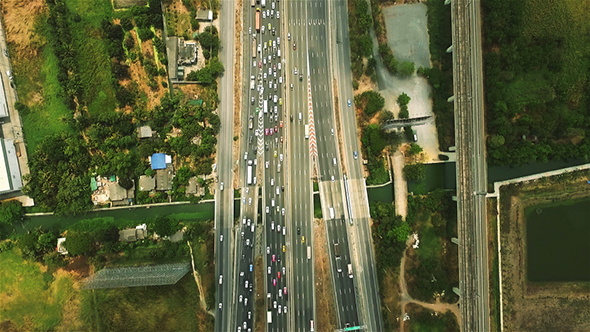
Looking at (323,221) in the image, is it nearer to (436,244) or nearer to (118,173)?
(436,244)

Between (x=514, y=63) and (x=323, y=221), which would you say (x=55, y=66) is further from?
(x=514, y=63)

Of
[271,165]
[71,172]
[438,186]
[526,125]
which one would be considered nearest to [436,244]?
[438,186]

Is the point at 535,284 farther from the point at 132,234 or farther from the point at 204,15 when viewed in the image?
the point at 204,15

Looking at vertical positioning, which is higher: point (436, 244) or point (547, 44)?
point (547, 44)

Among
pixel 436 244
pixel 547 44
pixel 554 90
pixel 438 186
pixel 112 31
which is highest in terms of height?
pixel 112 31

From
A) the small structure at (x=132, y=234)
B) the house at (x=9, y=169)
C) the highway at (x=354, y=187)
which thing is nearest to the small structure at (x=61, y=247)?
the small structure at (x=132, y=234)

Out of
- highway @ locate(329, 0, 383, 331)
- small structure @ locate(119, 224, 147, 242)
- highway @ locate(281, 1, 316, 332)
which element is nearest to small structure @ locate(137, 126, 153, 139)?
small structure @ locate(119, 224, 147, 242)
